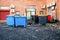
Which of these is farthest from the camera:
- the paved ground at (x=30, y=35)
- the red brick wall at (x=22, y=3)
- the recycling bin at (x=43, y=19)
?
the red brick wall at (x=22, y=3)

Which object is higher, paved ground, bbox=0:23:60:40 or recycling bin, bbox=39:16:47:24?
recycling bin, bbox=39:16:47:24

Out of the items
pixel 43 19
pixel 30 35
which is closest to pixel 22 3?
pixel 43 19

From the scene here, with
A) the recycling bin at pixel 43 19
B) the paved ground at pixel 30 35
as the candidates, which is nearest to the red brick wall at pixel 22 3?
the recycling bin at pixel 43 19

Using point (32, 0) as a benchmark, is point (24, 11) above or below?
below

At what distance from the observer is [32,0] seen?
3133 centimetres

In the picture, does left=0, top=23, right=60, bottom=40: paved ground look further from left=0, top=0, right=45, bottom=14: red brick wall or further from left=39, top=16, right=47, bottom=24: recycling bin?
left=0, top=0, right=45, bottom=14: red brick wall

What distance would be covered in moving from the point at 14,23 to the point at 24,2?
46.2 ft

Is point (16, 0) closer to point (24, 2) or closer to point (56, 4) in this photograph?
point (24, 2)

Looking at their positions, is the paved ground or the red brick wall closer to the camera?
the paved ground

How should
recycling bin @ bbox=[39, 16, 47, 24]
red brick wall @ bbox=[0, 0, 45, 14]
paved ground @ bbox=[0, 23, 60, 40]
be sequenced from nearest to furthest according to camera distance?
paved ground @ bbox=[0, 23, 60, 40] < recycling bin @ bbox=[39, 16, 47, 24] < red brick wall @ bbox=[0, 0, 45, 14]

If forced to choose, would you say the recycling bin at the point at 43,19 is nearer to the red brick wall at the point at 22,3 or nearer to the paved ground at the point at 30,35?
the paved ground at the point at 30,35

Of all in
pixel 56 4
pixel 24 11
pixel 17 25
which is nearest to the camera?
pixel 17 25

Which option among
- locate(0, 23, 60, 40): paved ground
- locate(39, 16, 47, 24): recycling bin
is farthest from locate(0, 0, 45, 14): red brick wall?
locate(0, 23, 60, 40): paved ground

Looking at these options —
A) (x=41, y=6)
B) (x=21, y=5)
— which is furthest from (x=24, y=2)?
(x=41, y=6)
